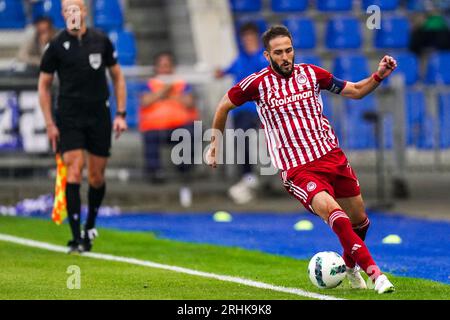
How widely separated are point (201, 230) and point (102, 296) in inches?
266

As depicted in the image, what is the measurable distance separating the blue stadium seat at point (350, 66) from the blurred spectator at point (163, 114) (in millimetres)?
4689

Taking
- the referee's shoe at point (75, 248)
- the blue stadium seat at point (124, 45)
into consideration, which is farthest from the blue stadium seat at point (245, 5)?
the referee's shoe at point (75, 248)

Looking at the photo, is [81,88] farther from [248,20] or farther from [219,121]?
[248,20]

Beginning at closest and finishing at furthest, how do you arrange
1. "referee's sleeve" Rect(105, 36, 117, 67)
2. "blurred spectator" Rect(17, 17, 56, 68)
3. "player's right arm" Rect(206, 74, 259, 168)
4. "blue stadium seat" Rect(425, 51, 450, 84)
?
"player's right arm" Rect(206, 74, 259, 168) → "referee's sleeve" Rect(105, 36, 117, 67) → "blurred spectator" Rect(17, 17, 56, 68) → "blue stadium seat" Rect(425, 51, 450, 84)

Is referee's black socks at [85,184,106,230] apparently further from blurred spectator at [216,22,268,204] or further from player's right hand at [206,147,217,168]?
blurred spectator at [216,22,268,204]

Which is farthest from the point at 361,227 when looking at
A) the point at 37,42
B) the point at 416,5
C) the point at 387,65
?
the point at 416,5

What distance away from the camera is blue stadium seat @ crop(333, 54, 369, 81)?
941 inches

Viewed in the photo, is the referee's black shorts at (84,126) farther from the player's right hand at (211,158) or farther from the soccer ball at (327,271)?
the soccer ball at (327,271)

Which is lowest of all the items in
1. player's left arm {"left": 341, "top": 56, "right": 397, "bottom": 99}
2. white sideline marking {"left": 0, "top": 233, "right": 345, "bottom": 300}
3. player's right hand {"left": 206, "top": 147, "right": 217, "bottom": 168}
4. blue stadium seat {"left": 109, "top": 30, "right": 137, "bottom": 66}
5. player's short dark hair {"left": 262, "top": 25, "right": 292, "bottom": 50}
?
white sideline marking {"left": 0, "top": 233, "right": 345, "bottom": 300}

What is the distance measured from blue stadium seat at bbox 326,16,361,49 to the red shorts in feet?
49.1

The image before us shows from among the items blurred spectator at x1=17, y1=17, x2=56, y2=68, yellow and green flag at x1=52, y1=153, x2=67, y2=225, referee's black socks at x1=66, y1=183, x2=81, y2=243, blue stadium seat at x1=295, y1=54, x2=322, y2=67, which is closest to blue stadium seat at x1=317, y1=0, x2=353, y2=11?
blue stadium seat at x1=295, y1=54, x2=322, y2=67

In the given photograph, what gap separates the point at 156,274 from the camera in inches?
442

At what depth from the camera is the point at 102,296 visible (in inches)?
376
